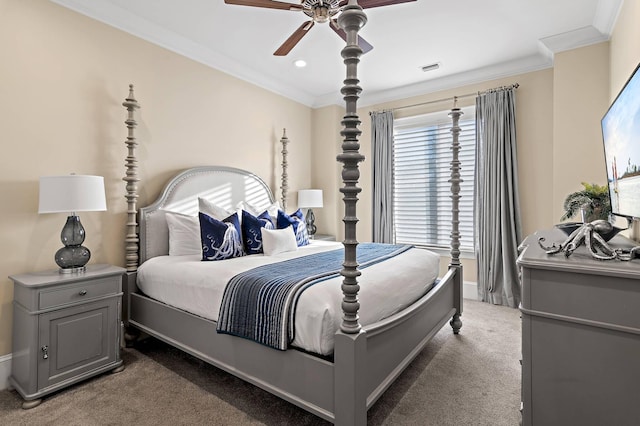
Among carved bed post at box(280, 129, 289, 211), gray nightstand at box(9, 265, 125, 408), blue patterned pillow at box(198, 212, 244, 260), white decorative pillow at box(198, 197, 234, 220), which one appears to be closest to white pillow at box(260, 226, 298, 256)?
blue patterned pillow at box(198, 212, 244, 260)

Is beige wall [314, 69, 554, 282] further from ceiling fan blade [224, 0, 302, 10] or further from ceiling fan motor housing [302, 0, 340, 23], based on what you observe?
ceiling fan blade [224, 0, 302, 10]

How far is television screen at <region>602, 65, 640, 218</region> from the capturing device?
1.54 metres

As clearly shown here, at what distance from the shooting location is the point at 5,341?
229 centimetres

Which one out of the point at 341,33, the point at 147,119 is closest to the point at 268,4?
the point at 341,33

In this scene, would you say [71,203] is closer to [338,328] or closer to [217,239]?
[217,239]

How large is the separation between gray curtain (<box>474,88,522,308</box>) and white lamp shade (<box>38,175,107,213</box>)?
407 centimetres

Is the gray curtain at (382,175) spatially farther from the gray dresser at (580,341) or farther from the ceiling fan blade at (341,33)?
the gray dresser at (580,341)

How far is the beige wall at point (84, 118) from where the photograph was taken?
2.30m

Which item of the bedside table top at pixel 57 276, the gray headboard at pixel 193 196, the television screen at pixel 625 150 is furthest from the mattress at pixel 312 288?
the television screen at pixel 625 150

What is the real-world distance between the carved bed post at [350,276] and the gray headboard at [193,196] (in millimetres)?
2193

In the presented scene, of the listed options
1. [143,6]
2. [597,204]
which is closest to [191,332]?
[143,6]

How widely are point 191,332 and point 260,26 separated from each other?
2.77m

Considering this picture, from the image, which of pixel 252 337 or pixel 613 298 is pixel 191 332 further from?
pixel 613 298

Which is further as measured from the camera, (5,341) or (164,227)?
(164,227)
